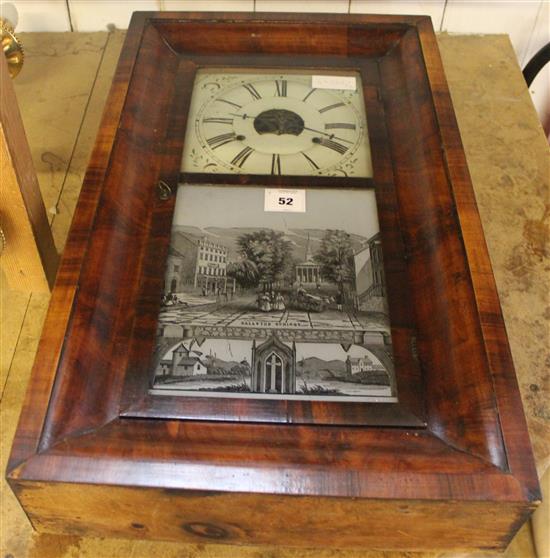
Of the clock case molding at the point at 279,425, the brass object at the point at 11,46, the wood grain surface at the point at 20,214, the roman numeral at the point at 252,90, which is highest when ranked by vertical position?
the brass object at the point at 11,46

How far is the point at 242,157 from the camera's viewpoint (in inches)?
42.4

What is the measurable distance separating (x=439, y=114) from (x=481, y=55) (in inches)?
20.6

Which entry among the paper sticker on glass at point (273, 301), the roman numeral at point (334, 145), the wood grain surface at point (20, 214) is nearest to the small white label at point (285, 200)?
the paper sticker on glass at point (273, 301)

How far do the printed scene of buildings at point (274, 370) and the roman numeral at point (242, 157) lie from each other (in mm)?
339

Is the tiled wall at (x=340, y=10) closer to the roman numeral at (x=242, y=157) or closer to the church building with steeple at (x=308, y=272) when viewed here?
the roman numeral at (x=242, y=157)

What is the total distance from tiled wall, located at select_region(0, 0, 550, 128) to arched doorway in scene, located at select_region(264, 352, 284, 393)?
0.95 m

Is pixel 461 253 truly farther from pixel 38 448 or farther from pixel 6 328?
pixel 6 328

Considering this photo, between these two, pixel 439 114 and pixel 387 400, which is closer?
pixel 387 400

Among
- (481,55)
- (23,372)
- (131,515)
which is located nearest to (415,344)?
(131,515)

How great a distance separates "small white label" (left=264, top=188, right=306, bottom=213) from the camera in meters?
0.99

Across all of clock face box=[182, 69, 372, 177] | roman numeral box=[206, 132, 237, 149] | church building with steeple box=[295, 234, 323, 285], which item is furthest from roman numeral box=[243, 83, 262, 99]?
church building with steeple box=[295, 234, 323, 285]

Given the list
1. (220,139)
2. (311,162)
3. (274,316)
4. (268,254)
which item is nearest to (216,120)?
(220,139)

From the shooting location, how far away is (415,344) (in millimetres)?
830

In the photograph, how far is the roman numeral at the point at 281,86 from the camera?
3.86ft
